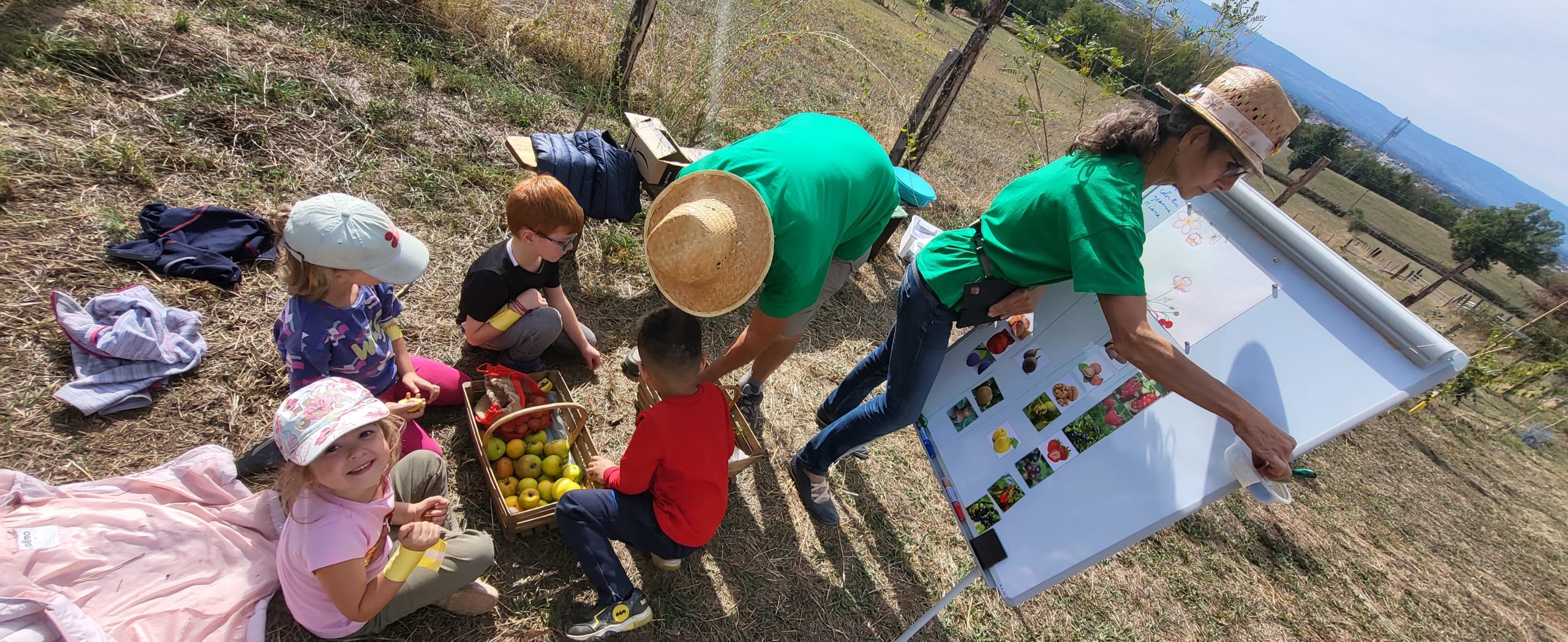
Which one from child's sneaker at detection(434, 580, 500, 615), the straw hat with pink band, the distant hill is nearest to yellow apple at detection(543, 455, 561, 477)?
child's sneaker at detection(434, 580, 500, 615)

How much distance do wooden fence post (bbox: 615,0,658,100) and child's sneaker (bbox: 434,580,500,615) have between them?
4.68 meters

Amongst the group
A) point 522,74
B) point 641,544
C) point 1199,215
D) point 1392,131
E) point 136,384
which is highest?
point 1392,131

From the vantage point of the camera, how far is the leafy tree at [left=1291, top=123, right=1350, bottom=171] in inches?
1033

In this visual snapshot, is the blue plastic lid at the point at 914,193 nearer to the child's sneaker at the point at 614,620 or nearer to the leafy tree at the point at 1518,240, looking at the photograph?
the child's sneaker at the point at 614,620

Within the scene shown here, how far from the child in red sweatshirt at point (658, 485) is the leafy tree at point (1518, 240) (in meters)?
28.9

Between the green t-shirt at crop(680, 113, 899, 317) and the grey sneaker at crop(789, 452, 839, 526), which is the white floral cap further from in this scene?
the grey sneaker at crop(789, 452, 839, 526)

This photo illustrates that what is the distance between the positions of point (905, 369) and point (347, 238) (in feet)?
7.29

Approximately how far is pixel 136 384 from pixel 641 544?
2.21 meters

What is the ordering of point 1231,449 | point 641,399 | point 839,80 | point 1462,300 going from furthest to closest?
point 1462,300, point 839,80, point 641,399, point 1231,449

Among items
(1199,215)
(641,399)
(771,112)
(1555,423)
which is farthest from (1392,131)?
(641,399)

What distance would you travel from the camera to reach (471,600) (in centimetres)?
217

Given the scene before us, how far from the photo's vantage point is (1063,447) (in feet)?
7.18

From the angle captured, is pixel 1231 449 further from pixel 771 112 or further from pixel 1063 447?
pixel 771 112

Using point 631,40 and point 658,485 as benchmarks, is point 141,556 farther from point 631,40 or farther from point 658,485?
point 631,40
